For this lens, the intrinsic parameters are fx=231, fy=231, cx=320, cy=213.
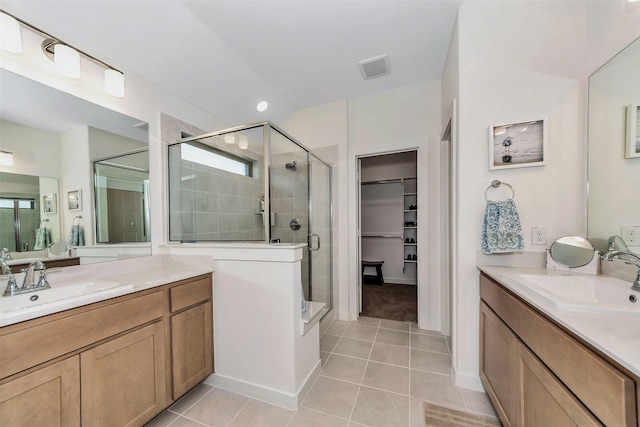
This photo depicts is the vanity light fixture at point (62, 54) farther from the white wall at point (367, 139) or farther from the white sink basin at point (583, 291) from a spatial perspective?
the white sink basin at point (583, 291)

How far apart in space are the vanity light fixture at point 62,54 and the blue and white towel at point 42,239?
92cm

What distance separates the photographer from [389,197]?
4.50m

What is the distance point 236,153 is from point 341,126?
1293 millimetres

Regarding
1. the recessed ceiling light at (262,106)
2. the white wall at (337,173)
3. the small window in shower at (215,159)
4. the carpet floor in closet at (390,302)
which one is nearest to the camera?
the small window in shower at (215,159)

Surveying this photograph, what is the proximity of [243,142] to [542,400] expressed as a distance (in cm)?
258

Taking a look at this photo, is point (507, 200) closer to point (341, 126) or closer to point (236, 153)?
point (341, 126)

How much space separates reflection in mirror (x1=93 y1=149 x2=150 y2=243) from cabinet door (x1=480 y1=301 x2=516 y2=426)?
98.9 inches

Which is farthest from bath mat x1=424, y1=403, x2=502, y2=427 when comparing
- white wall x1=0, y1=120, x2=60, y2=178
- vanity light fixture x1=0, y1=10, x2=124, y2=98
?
vanity light fixture x1=0, y1=10, x2=124, y2=98

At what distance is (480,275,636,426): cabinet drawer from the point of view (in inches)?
23.2

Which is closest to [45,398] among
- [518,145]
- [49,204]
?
[49,204]

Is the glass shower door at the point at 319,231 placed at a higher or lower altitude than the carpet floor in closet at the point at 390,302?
higher

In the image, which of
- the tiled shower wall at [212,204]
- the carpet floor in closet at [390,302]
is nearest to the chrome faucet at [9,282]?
the tiled shower wall at [212,204]

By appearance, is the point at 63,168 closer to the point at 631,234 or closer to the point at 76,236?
the point at 76,236

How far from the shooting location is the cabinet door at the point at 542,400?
0.72m
